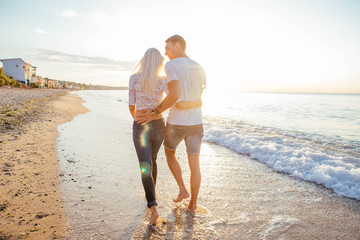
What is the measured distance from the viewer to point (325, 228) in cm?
304

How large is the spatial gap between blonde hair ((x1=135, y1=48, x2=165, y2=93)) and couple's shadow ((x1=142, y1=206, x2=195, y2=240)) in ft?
6.03

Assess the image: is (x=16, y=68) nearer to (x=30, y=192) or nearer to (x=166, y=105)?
(x=30, y=192)

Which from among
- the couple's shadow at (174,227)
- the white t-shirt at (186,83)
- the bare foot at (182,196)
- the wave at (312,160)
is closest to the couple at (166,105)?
the white t-shirt at (186,83)

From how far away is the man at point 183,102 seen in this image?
9.41 ft

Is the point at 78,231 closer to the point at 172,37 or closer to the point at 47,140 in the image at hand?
the point at 172,37

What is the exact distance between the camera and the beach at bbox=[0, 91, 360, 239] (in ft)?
9.11

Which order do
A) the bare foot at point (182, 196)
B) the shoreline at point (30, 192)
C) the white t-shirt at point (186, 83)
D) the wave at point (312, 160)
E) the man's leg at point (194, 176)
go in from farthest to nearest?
the wave at point (312, 160) < the bare foot at point (182, 196) < the man's leg at point (194, 176) < the white t-shirt at point (186, 83) < the shoreline at point (30, 192)

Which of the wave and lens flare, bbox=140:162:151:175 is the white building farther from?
lens flare, bbox=140:162:151:175

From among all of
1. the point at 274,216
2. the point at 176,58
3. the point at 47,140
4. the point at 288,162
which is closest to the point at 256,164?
the point at 288,162

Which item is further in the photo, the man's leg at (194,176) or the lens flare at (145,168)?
the man's leg at (194,176)

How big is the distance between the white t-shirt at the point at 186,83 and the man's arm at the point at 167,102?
0.30ft

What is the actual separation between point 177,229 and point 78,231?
1.25 m

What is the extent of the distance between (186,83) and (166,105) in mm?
463

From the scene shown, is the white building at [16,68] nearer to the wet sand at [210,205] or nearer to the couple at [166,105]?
the wet sand at [210,205]
